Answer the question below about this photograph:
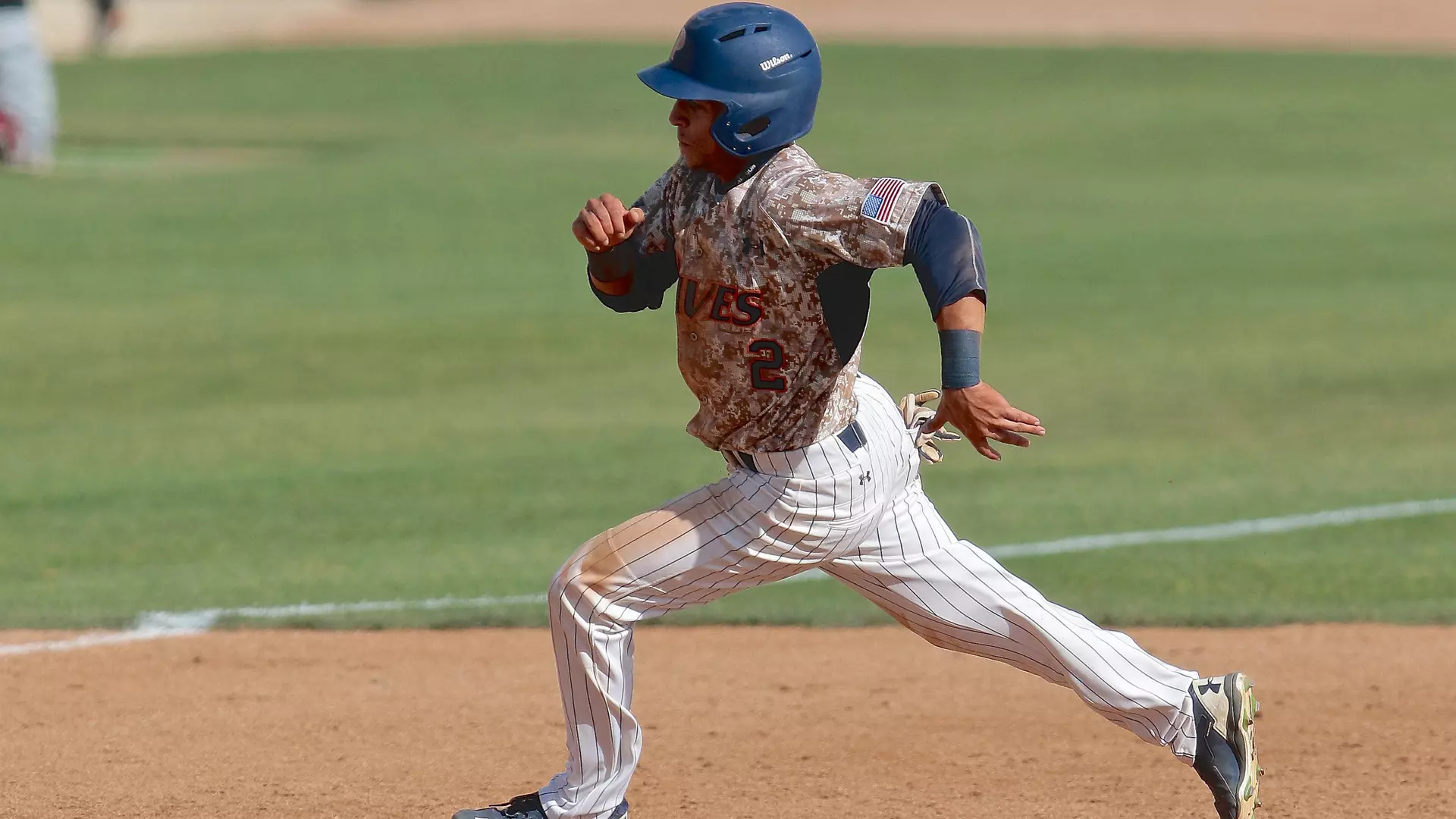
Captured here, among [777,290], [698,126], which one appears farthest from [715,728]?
[698,126]

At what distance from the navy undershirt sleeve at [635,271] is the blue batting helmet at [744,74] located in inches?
14.0

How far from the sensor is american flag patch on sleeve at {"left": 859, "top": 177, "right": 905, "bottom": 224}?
13.8 ft

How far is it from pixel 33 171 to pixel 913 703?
55.8ft

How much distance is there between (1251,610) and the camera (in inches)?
287

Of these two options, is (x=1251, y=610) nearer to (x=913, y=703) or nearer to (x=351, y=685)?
(x=913, y=703)

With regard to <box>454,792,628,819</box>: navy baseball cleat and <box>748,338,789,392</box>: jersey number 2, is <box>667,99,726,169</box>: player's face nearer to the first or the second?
<box>748,338,789,392</box>: jersey number 2

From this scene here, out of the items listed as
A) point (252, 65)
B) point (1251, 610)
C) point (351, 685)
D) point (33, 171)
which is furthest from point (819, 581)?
point (252, 65)

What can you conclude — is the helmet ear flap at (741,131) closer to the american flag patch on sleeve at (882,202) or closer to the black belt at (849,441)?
the american flag patch on sleeve at (882,202)

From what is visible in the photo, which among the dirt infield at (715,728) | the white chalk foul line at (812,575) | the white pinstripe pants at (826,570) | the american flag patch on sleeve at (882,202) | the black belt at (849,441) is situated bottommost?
the white chalk foul line at (812,575)

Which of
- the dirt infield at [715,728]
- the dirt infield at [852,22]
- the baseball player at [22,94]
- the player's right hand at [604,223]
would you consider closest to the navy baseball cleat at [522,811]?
the dirt infield at [715,728]

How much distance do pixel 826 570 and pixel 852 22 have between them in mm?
37533

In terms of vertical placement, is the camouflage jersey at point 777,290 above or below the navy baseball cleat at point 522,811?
above

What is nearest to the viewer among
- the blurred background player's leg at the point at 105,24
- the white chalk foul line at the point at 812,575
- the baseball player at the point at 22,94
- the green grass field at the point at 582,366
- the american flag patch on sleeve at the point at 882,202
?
the american flag patch on sleeve at the point at 882,202

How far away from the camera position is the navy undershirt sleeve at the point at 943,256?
410 cm
